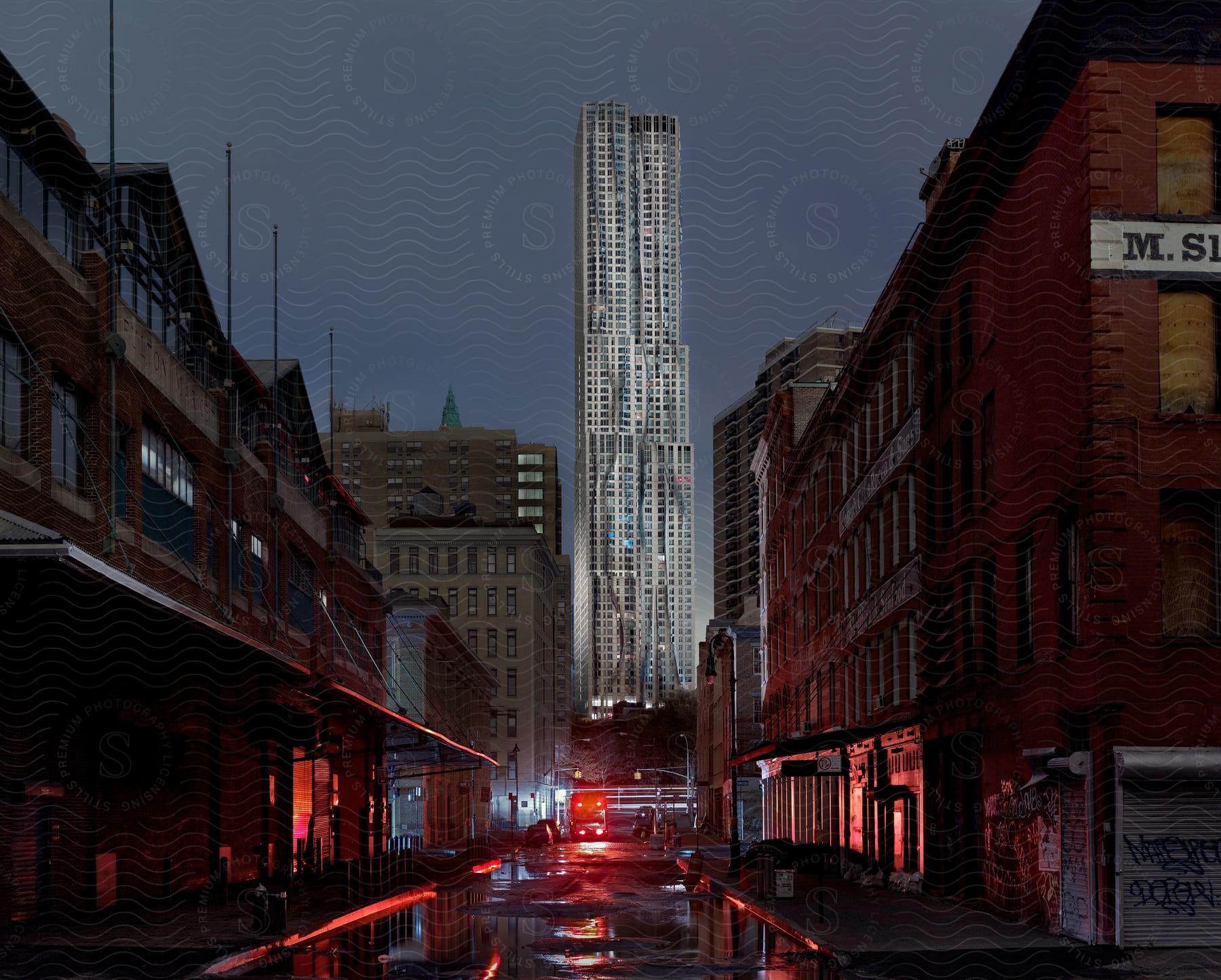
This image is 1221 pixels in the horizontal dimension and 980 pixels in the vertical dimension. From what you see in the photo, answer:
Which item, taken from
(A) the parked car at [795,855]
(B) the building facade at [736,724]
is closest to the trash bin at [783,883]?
(A) the parked car at [795,855]

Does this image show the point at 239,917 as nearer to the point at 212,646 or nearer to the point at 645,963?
the point at 212,646

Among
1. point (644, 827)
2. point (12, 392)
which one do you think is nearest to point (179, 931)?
point (12, 392)

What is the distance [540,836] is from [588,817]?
26.9 metres

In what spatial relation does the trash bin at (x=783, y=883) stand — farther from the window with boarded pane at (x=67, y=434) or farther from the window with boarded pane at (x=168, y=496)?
the window with boarded pane at (x=67, y=434)

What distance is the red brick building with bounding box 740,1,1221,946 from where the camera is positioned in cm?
2416

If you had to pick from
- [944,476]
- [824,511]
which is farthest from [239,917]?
[824,511]

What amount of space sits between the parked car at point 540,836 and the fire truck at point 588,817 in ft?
61.6

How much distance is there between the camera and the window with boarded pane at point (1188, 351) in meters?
25.4

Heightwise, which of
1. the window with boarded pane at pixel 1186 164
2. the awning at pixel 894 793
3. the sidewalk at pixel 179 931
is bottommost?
the sidewalk at pixel 179 931

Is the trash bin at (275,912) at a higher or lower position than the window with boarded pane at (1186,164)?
lower

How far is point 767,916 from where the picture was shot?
32188mm

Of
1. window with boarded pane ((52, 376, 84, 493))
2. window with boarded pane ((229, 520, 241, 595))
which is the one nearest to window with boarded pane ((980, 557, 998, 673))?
window with boarded pane ((52, 376, 84, 493))

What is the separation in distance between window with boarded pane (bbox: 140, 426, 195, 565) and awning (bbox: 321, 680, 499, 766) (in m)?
5.28

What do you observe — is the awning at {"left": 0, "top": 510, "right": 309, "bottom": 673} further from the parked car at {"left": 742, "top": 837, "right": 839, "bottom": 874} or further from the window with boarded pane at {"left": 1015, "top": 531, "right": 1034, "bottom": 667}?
the parked car at {"left": 742, "top": 837, "right": 839, "bottom": 874}
